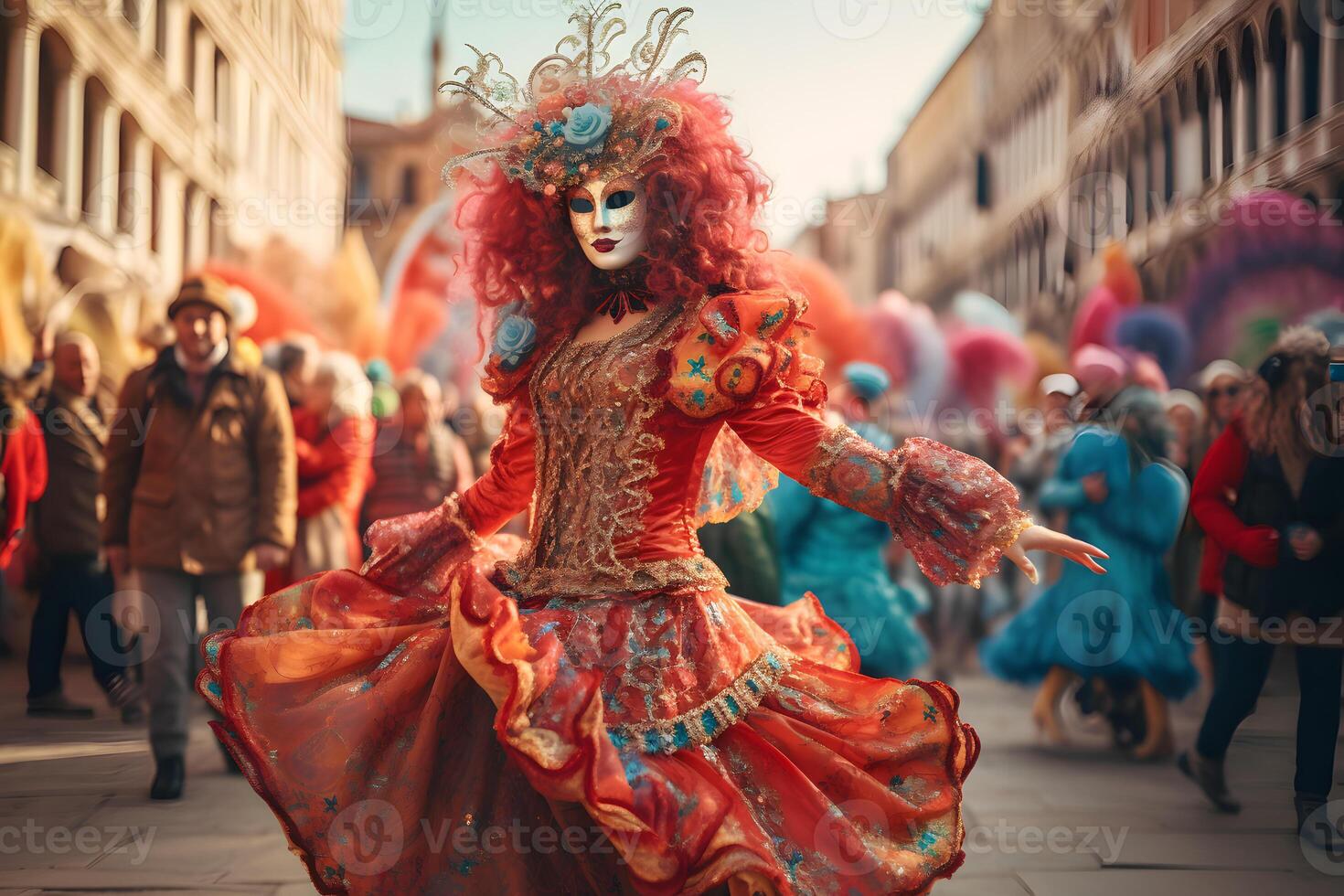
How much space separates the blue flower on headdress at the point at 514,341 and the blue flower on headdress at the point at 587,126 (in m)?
0.48

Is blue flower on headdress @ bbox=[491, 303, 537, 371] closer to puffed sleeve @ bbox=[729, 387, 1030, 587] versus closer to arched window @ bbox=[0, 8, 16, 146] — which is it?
puffed sleeve @ bbox=[729, 387, 1030, 587]

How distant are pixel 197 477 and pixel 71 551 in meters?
0.68

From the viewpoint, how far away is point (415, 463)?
6.12 meters

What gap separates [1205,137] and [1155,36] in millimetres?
661

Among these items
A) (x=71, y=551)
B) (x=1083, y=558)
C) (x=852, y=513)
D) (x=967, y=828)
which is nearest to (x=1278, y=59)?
(x=852, y=513)

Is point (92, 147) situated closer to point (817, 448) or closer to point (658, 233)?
point (658, 233)

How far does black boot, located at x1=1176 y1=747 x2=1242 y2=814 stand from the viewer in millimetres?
Result: 4039

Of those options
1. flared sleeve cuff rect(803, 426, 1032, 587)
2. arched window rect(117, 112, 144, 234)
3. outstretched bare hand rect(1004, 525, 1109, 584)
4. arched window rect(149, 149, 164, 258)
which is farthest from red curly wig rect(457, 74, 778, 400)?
arched window rect(149, 149, 164, 258)

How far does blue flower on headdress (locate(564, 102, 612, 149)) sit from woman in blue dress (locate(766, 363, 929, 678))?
2669 millimetres

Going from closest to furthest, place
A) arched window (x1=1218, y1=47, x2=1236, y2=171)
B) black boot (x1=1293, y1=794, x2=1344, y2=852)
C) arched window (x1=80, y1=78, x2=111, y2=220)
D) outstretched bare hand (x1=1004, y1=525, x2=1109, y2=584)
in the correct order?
outstretched bare hand (x1=1004, y1=525, x2=1109, y2=584) < black boot (x1=1293, y1=794, x2=1344, y2=852) < arched window (x1=1218, y1=47, x2=1236, y2=171) < arched window (x1=80, y1=78, x2=111, y2=220)

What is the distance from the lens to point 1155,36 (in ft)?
16.8

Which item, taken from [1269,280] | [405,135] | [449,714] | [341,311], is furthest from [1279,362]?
[405,135]

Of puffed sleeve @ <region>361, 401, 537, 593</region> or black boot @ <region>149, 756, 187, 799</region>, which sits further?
black boot @ <region>149, 756, 187, 799</region>

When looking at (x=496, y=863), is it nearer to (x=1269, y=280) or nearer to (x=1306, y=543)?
A: (x=1306, y=543)
